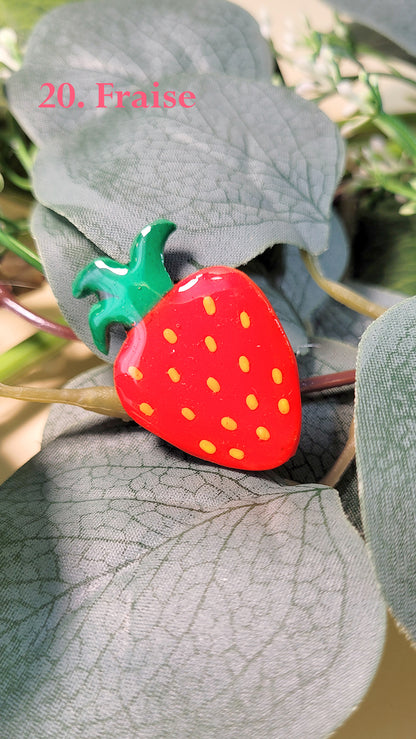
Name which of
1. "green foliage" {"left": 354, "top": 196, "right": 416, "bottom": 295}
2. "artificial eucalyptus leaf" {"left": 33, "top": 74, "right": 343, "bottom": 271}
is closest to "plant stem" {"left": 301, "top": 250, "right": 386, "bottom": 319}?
"artificial eucalyptus leaf" {"left": 33, "top": 74, "right": 343, "bottom": 271}

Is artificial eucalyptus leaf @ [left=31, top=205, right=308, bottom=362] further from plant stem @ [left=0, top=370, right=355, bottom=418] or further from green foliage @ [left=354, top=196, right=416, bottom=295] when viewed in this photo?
green foliage @ [left=354, top=196, right=416, bottom=295]

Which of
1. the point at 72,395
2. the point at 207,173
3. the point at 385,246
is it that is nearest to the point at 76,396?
the point at 72,395

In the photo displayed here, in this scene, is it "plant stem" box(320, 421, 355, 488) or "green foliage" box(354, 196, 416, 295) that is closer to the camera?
"plant stem" box(320, 421, 355, 488)

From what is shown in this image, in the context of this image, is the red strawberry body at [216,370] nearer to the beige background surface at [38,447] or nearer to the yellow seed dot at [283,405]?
the yellow seed dot at [283,405]

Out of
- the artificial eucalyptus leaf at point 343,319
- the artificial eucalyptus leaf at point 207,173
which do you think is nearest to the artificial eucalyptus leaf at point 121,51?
the artificial eucalyptus leaf at point 207,173

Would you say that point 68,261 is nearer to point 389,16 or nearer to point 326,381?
point 326,381

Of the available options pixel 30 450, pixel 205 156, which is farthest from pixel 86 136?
pixel 30 450
